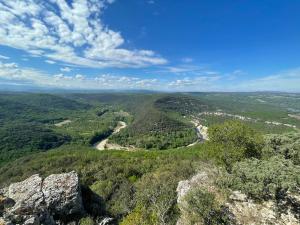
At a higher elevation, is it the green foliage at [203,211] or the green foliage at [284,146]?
the green foliage at [284,146]

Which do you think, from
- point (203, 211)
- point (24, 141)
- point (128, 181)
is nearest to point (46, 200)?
point (203, 211)

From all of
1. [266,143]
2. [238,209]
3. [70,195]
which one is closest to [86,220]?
[70,195]

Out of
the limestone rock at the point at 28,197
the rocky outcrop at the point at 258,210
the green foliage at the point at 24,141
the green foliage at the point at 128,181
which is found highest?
the limestone rock at the point at 28,197

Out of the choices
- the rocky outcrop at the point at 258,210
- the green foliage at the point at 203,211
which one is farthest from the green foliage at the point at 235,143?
the green foliage at the point at 203,211

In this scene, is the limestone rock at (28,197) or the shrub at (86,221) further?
the shrub at (86,221)

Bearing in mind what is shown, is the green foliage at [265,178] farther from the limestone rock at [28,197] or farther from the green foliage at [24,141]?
the green foliage at [24,141]

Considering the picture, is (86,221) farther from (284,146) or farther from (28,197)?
(284,146)

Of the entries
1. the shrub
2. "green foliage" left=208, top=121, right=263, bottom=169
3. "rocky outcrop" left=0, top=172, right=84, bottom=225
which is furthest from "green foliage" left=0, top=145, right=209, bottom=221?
"green foliage" left=208, top=121, right=263, bottom=169

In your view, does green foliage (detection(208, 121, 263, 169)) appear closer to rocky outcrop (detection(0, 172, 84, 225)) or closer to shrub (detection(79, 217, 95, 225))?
shrub (detection(79, 217, 95, 225))
